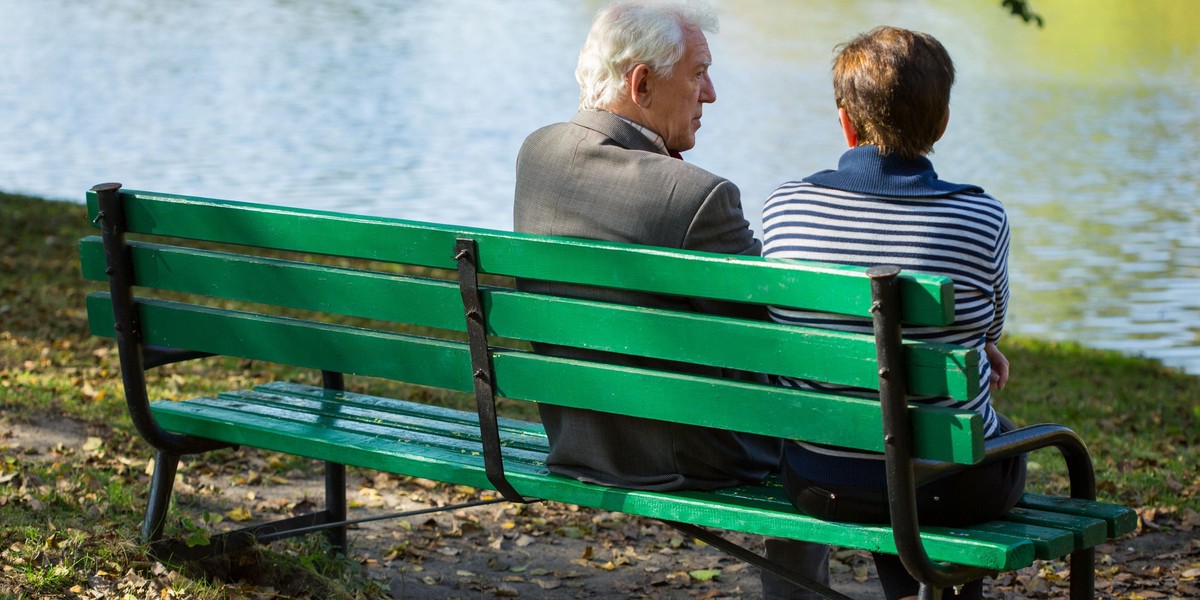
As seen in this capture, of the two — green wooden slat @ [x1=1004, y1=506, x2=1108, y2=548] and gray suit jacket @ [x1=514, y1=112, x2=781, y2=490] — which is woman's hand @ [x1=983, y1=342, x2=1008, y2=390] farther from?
gray suit jacket @ [x1=514, y1=112, x2=781, y2=490]

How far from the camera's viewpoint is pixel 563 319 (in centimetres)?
310

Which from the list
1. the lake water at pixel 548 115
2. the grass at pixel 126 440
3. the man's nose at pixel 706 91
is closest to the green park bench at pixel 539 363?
the grass at pixel 126 440

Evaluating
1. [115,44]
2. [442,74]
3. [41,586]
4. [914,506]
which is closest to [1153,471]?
[914,506]

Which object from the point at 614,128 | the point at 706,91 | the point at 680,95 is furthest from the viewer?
the point at 706,91

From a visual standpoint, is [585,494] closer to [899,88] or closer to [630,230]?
[630,230]

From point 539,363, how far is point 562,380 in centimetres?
7

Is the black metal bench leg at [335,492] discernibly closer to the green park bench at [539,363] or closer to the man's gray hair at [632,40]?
the green park bench at [539,363]

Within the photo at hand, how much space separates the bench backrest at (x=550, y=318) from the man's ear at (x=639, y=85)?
0.51m

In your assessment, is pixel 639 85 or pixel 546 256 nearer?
pixel 546 256

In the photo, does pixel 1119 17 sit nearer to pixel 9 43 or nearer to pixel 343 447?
pixel 9 43

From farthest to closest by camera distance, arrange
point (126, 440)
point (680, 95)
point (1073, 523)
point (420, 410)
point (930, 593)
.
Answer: point (126, 440), point (420, 410), point (680, 95), point (1073, 523), point (930, 593)

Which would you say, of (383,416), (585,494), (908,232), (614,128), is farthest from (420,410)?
(908,232)

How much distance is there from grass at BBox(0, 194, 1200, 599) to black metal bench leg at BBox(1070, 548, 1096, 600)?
2.01 metres

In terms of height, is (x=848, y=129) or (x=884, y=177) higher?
(x=848, y=129)
